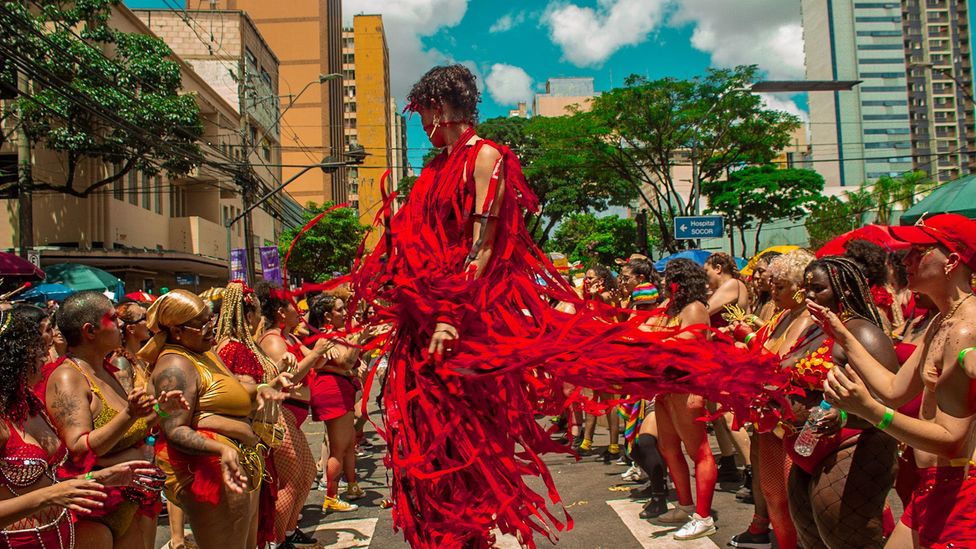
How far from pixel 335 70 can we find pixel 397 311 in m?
81.8

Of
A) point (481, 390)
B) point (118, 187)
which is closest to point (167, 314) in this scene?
point (481, 390)

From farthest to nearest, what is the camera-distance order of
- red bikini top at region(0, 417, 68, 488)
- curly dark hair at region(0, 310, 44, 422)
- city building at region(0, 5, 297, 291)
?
city building at region(0, 5, 297, 291) < curly dark hair at region(0, 310, 44, 422) < red bikini top at region(0, 417, 68, 488)

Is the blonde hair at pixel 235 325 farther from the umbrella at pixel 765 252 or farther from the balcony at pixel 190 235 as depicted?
the balcony at pixel 190 235

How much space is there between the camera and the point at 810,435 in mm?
3545

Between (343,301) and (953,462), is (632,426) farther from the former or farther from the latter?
(953,462)

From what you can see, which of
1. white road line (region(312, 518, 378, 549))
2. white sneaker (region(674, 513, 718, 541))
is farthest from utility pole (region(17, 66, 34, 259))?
white sneaker (region(674, 513, 718, 541))

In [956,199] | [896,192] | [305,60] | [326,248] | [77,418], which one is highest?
[305,60]

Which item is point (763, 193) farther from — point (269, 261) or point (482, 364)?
point (482, 364)

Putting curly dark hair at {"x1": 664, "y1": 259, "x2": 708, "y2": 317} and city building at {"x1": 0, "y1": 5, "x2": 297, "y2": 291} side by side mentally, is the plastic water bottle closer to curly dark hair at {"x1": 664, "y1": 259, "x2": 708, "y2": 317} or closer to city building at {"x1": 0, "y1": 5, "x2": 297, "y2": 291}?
curly dark hair at {"x1": 664, "y1": 259, "x2": 708, "y2": 317}

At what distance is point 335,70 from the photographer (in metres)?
80.4

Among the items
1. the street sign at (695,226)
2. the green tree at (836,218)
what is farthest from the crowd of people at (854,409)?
the green tree at (836,218)

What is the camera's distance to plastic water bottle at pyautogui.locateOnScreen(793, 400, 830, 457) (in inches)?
137

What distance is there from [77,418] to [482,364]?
6.87 ft

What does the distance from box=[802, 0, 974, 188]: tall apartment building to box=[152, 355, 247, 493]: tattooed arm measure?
137376 mm
